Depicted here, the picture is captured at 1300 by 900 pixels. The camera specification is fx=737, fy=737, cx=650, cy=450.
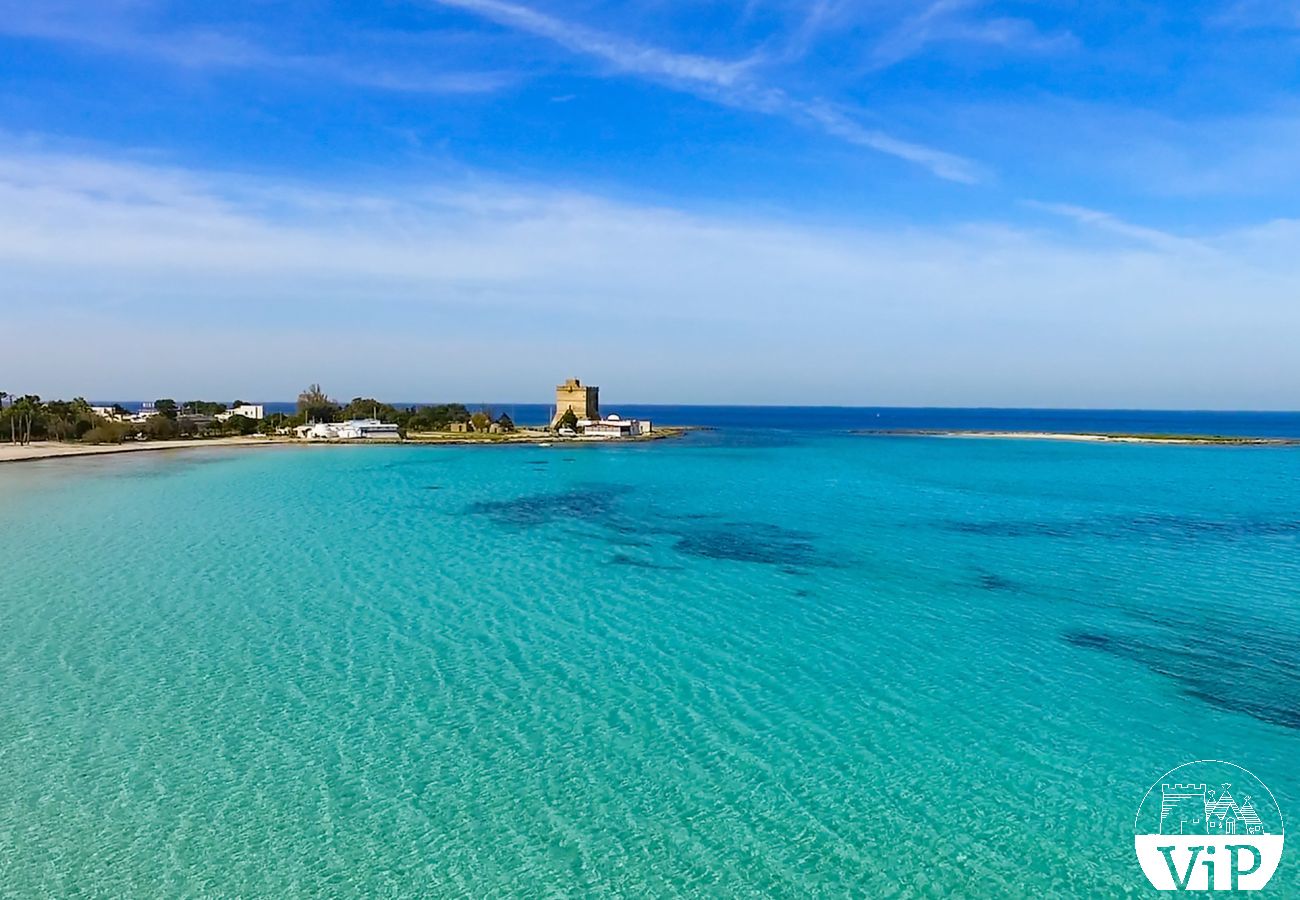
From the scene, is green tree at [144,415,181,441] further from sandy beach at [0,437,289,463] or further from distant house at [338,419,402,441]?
distant house at [338,419,402,441]

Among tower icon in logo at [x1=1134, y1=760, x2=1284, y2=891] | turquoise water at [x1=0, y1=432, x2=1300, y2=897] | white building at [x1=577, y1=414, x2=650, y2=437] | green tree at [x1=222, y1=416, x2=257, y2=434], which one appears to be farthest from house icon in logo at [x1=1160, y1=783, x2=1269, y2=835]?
green tree at [x1=222, y1=416, x2=257, y2=434]

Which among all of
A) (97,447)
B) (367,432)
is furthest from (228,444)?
(367,432)

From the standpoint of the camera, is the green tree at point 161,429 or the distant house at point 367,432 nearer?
the green tree at point 161,429

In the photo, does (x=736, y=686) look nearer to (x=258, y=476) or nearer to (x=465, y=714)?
(x=465, y=714)

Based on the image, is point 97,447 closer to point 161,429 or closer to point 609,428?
point 161,429

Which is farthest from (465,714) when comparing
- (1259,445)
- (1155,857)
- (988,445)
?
(1259,445)

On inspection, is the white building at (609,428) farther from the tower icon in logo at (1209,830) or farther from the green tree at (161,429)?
the tower icon in logo at (1209,830)

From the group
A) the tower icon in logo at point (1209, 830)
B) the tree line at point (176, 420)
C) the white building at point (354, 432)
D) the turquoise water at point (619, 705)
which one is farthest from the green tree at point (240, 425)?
the tower icon in logo at point (1209, 830)
